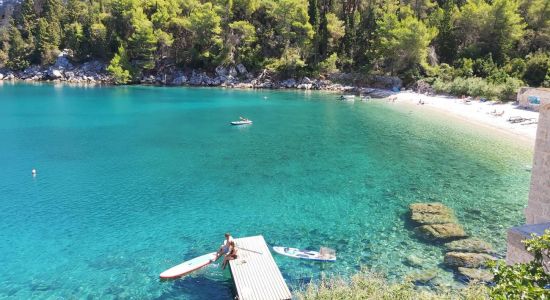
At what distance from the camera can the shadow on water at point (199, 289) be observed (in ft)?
49.3

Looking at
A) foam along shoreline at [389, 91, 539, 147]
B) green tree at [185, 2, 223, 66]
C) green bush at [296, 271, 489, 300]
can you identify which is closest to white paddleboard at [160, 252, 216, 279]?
green bush at [296, 271, 489, 300]

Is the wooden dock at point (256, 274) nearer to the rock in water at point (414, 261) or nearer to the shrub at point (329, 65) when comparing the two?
the rock in water at point (414, 261)

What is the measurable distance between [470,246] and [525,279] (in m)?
13.6

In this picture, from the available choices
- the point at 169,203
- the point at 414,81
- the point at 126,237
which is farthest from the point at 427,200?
the point at 414,81

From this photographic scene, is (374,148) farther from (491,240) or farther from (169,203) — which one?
(169,203)

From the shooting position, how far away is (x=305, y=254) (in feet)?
57.9

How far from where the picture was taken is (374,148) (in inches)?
1480

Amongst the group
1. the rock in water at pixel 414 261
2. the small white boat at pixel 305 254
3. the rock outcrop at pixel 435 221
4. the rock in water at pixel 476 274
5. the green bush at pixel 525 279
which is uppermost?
the green bush at pixel 525 279

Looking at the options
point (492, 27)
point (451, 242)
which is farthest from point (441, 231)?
point (492, 27)

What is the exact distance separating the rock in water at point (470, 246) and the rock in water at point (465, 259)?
2.45 feet

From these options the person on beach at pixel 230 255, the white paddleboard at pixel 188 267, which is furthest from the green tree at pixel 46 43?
A: the person on beach at pixel 230 255

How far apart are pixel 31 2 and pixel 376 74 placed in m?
96.6

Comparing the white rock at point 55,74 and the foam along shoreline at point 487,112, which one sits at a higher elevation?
the white rock at point 55,74

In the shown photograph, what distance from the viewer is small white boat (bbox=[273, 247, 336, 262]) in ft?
57.1
